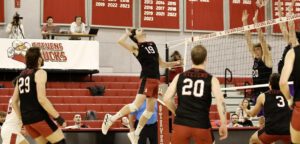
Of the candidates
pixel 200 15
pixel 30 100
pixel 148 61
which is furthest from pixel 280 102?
pixel 200 15

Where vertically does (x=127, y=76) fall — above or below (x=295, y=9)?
below

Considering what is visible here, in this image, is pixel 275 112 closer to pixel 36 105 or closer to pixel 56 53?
pixel 36 105

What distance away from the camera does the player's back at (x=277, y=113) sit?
308 inches

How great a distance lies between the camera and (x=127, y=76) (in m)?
19.7

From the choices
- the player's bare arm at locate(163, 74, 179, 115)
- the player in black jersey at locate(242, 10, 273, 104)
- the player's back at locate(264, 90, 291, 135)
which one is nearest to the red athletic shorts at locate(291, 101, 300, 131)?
the player's bare arm at locate(163, 74, 179, 115)

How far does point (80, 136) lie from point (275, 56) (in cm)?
1104

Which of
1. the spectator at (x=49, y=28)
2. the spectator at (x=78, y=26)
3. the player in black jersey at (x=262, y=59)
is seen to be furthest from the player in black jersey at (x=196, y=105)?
the spectator at (x=78, y=26)

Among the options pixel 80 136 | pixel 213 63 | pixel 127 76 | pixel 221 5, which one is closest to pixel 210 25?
pixel 221 5

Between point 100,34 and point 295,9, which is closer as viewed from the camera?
point 100,34

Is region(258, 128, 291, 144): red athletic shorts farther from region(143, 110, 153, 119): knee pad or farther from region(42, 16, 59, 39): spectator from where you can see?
region(42, 16, 59, 39): spectator

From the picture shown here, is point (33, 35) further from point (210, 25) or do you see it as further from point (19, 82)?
point (19, 82)

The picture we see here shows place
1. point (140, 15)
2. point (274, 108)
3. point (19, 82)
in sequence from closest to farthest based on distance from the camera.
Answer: point (19, 82) → point (274, 108) → point (140, 15)

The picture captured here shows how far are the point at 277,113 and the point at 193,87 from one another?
2.25 m

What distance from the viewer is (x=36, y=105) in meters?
6.82
